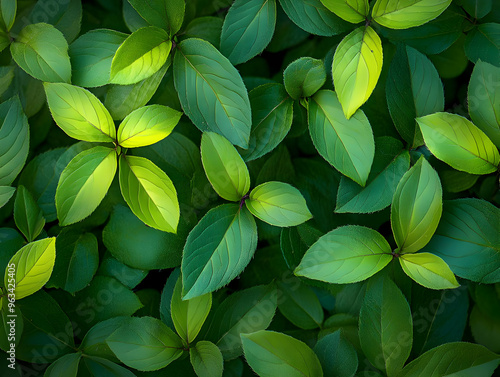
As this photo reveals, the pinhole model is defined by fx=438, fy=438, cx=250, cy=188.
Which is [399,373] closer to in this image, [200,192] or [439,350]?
[439,350]

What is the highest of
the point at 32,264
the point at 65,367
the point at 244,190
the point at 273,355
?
the point at 244,190

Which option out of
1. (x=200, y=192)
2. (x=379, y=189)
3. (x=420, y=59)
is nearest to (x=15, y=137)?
(x=200, y=192)

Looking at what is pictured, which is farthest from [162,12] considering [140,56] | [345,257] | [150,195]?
[345,257]

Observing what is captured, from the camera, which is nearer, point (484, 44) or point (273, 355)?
point (273, 355)

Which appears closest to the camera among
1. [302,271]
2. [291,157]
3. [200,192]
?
[302,271]

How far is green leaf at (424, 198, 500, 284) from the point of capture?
34.5 inches

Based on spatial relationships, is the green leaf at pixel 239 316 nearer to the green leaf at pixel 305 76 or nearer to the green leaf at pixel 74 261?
the green leaf at pixel 74 261

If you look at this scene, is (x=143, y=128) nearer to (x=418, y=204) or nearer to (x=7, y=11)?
(x=7, y=11)

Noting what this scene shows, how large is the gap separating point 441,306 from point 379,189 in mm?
317

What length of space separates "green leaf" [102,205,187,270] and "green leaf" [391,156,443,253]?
447mm

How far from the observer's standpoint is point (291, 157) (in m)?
1.08

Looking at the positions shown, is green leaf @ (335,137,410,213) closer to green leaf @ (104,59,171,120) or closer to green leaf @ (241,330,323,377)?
green leaf @ (241,330,323,377)

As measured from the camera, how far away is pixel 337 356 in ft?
2.88

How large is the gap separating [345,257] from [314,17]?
1.64 ft
